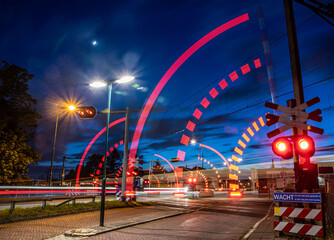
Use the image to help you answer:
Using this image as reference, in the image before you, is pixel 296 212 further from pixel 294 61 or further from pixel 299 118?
pixel 294 61

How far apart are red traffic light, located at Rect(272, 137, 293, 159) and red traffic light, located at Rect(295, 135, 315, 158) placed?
271mm

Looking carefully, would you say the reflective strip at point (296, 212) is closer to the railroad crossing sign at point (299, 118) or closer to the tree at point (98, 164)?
the railroad crossing sign at point (299, 118)

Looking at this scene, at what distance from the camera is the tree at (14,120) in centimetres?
1588

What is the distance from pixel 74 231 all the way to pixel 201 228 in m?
5.17

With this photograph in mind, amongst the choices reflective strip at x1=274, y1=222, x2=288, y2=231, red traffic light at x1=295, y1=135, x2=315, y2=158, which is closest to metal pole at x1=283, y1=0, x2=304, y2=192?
red traffic light at x1=295, y1=135, x2=315, y2=158

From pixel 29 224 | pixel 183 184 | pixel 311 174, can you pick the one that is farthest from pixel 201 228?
pixel 183 184

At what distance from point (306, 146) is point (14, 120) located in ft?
54.4

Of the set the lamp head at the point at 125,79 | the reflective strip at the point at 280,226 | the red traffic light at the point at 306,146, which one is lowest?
the reflective strip at the point at 280,226

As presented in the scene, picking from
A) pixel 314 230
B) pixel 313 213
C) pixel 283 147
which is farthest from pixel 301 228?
pixel 283 147

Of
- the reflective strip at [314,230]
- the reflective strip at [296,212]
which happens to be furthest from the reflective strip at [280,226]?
the reflective strip at [314,230]

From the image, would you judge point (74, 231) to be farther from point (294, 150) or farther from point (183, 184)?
point (183, 184)

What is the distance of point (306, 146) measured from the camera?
5.47 metres

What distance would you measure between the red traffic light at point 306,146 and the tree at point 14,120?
15.9 m

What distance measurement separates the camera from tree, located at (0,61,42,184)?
15.9 meters
